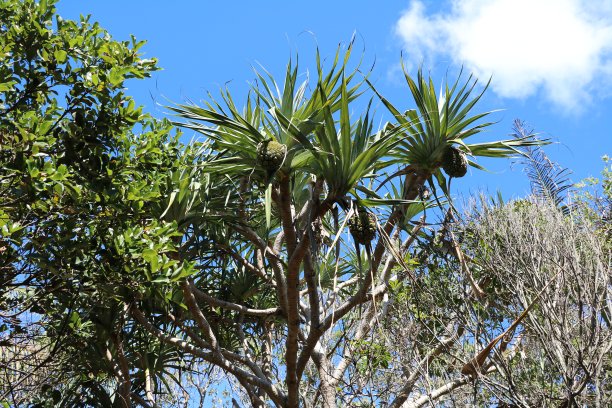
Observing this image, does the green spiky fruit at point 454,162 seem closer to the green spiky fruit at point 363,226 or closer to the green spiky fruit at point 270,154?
the green spiky fruit at point 363,226

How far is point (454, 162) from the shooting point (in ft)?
15.5

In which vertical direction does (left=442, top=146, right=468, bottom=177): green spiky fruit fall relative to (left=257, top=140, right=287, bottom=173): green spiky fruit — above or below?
above

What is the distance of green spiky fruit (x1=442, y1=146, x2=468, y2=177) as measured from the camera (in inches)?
185

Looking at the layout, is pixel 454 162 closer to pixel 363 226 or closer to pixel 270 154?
→ pixel 363 226

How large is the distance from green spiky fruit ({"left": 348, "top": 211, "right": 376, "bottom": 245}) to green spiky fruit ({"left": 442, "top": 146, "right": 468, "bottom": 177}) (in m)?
0.66

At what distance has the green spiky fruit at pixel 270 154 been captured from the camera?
14.4 ft

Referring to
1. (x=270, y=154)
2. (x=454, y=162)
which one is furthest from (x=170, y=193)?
(x=454, y=162)

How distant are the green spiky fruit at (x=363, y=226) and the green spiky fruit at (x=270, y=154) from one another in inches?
22.8

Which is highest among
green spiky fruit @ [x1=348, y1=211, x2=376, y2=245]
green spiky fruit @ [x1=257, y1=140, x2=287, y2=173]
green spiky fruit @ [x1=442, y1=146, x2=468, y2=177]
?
green spiky fruit @ [x1=442, y1=146, x2=468, y2=177]

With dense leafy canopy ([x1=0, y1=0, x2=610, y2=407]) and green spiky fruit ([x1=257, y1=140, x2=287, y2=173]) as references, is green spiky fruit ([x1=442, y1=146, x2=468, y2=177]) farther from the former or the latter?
green spiky fruit ([x1=257, y1=140, x2=287, y2=173])

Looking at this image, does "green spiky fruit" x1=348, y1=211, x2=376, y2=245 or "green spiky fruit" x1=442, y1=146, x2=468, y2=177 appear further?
"green spiky fruit" x1=442, y1=146, x2=468, y2=177

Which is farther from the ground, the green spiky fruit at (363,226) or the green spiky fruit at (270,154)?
the green spiky fruit at (270,154)

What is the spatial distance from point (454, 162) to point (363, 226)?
76 cm

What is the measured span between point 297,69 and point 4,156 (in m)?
1.98
